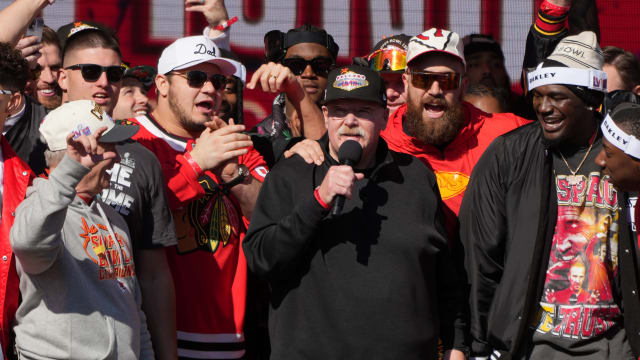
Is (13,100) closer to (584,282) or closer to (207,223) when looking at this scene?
(207,223)

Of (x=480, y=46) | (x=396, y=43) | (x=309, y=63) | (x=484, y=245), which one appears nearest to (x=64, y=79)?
(x=309, y=63)

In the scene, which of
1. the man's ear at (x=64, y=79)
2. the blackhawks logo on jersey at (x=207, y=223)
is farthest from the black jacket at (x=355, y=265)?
the man's ear at (x=64, y=79)

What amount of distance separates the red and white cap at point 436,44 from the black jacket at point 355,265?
3.14ft

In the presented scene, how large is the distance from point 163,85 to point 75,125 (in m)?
1.29

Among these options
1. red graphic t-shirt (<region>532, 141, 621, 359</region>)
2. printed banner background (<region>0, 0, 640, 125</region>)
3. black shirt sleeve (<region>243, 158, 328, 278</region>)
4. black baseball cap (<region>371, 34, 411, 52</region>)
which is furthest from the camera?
printed banner background (<region>0, 0, 640, 125</region>)

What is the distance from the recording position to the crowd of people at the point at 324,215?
358 centimetres

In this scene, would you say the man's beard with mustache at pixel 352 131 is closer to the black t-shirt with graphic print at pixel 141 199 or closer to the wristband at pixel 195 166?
the wristband at pixel 195 166

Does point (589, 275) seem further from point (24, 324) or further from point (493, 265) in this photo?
point (24, 324)

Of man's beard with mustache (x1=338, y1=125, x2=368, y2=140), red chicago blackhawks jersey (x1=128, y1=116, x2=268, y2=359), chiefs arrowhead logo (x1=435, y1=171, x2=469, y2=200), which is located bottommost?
Answer: red chicago blackhawks jersey (x1=128, y1=116, x2=268, y2=359)

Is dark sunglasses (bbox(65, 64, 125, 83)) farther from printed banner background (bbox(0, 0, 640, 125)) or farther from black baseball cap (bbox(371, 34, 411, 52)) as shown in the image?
printed banner background (bbox(0, 0, 640, 125))

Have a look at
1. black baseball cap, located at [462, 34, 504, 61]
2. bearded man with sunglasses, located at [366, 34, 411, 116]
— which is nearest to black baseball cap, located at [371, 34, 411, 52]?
bearded man with sunglasses, located at [366, 34, 411, 116]

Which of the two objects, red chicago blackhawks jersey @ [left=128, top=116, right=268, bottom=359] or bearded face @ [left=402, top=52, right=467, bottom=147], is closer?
red chicago blackhawks jersey @ [left=128, top=116, right=268, bottom=359]

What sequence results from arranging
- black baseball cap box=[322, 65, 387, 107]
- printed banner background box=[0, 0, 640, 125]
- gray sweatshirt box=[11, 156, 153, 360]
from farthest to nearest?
printed banner background box=[0, 0, 640, 125] < black baseball cap box=[322, 65, 387, 107] < gray sweatshirt box=[11, 156, 153, 360]

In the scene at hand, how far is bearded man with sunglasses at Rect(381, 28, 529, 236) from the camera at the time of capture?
467 cm
